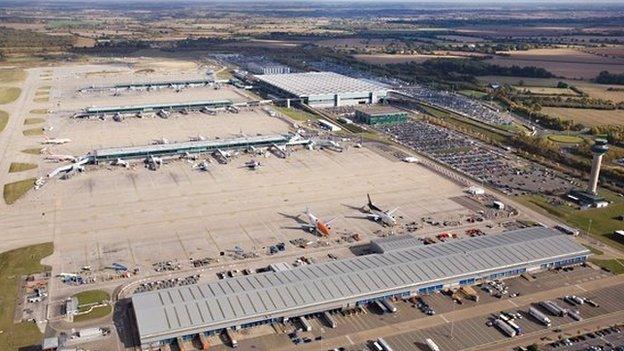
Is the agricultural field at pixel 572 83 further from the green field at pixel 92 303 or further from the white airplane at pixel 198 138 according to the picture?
the green field at pixel 92 303

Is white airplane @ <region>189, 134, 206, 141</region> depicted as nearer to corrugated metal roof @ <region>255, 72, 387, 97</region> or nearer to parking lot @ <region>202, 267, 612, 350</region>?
corrugated metal roof @ <region>255, 72, 387, 97</region>

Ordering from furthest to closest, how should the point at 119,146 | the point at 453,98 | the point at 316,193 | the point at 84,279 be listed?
the point at 453,98 → the point at 119,146 → the point at 316,193 → the point at 84,279

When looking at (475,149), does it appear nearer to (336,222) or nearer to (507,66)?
(336,222)

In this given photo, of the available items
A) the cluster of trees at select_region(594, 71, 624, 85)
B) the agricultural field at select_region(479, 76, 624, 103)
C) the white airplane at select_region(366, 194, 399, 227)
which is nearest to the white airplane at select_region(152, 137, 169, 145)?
the white airplane at select_region(366, 194, 399, 227)

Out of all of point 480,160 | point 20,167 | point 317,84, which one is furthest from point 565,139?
point 20,167

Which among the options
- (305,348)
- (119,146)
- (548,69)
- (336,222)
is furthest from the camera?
(548,69)

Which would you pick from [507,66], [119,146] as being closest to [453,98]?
[507,66]

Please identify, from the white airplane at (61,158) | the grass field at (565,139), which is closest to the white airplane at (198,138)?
the white airplane at (61,158)
